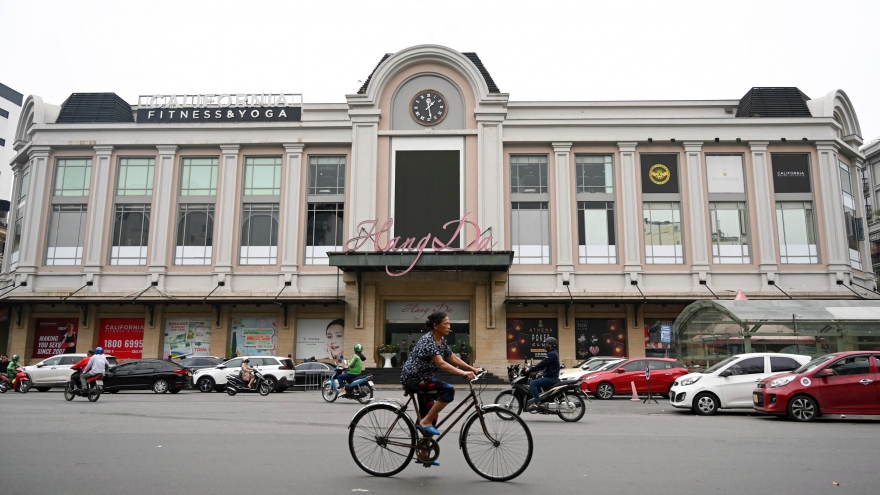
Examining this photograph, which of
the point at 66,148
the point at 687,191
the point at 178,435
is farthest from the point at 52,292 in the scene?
the point at 687,191

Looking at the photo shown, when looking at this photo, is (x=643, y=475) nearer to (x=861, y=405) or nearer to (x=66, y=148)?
(x=861, y=405)

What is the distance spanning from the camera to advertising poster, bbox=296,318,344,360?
34.2m

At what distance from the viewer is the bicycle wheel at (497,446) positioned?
6793 millimetres

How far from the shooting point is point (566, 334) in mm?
33656

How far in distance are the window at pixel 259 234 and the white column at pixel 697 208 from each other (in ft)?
71.9

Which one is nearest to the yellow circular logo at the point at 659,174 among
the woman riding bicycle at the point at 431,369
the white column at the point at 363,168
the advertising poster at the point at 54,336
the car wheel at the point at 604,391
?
the white column at the point at 363,168

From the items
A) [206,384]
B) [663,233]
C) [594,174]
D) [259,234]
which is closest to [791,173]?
[663,233]

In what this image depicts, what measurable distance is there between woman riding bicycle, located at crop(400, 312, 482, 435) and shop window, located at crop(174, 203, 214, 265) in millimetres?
30266

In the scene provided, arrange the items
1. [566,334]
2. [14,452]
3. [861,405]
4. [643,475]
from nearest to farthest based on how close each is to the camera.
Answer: [643,475]
[14,452]
[861,405]
[566,334]

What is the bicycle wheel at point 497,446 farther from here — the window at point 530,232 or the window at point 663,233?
the window at point 663,233

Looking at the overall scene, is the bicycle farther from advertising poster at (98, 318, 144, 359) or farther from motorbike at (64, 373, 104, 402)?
advertising poster at (98, 318, 144, 359)

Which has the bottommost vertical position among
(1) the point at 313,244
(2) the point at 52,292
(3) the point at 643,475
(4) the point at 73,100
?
(3) the point at 643,475

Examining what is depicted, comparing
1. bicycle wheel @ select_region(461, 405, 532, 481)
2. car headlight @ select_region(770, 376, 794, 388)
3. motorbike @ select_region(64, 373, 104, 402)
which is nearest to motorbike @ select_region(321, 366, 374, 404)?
motorbike @ select_region(64, 373, 104, 402)

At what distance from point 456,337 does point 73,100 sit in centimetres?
2655
